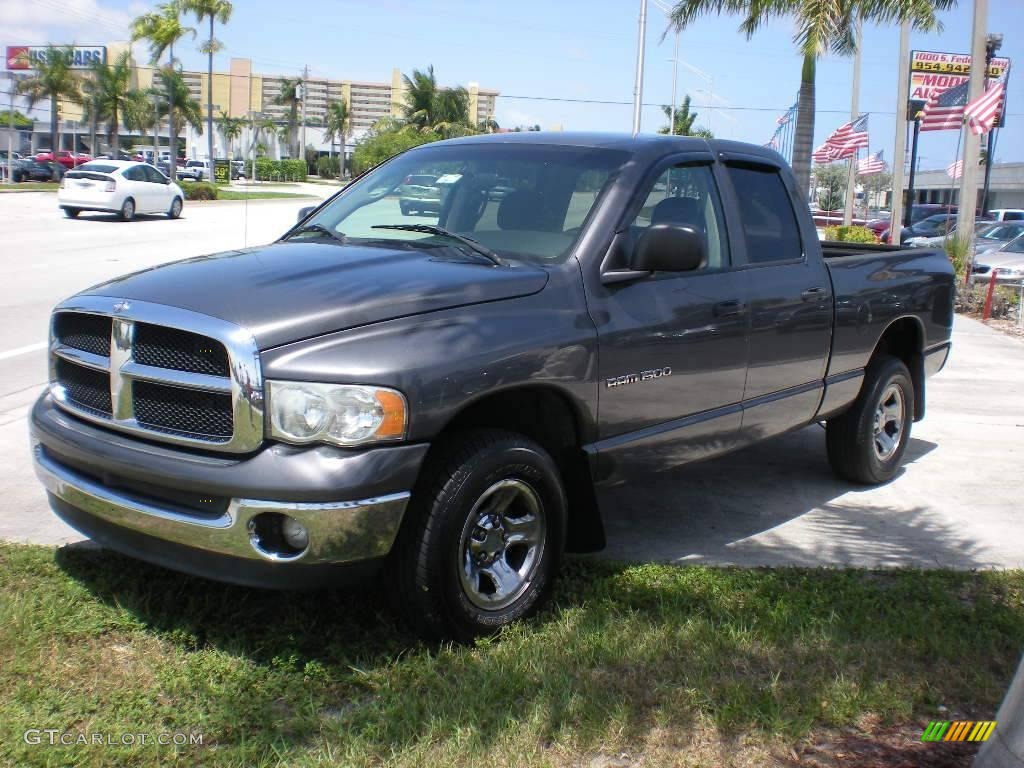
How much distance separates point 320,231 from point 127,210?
2505 centimetres

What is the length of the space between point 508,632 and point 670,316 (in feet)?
5.08

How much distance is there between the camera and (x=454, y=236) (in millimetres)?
4609

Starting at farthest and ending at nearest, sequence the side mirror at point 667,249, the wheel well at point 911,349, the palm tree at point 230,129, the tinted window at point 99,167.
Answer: the tinted window at point 99,167 → the palm tree at point 230,129 → the wheel well at point 911,349 → the side mirror at point 667,249

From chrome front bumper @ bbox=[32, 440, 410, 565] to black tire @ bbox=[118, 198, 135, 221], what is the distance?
1030 inches

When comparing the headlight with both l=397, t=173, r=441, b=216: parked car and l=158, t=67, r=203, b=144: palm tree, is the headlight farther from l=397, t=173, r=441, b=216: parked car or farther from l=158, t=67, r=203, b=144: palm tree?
l=158, t=67, r=203, b=144: palm tree

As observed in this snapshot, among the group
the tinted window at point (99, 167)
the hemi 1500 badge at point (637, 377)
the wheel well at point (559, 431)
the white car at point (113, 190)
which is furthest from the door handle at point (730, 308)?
the tinted window at point (99, 167)

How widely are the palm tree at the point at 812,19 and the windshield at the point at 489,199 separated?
1433 cm

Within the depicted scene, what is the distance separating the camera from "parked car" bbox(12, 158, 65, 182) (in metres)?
55.6

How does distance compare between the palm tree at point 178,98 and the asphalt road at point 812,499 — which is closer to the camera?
the asphalt road at point 812,499

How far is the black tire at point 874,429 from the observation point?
6.40 m

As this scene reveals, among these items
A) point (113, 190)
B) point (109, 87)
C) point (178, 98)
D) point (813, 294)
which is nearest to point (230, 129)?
point (813, 294)

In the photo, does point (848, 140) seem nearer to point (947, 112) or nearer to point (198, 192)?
point (947, 112)

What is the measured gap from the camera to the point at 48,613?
158 inches

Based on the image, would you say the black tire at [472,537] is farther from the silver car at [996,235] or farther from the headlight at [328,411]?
the silver car at [996,235]
